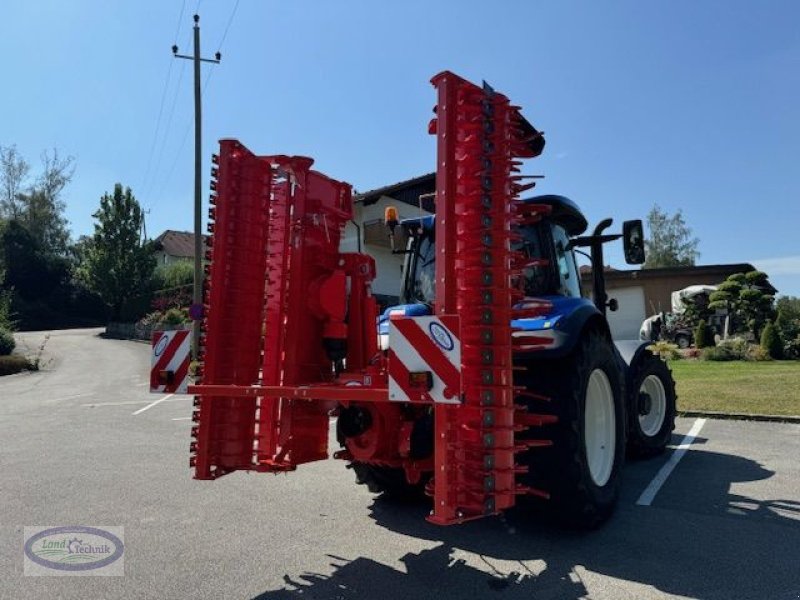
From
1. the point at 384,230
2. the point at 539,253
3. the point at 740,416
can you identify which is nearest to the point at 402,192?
the point at 384,230

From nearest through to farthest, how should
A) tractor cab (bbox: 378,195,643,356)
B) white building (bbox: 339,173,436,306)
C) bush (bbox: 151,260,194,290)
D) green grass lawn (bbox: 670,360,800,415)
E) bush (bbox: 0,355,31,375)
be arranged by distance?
tractor cab (bbox: 378,195,643,356) → white building (bbox: 339,173,436,306) → green grass lawn (bbox: 670,360,800,415) → bush (bbox: 0,355,31,375) → bush (bbox: 151,260,194,290)

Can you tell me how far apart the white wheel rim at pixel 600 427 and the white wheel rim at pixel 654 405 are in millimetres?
2269

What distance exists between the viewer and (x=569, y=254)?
512cm

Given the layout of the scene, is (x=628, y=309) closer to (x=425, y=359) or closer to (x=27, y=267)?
(x=425, y=359)

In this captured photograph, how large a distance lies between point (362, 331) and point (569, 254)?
198 centimetres

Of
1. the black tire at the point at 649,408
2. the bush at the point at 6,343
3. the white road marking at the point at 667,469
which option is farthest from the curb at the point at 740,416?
the bush at the point at 6,343

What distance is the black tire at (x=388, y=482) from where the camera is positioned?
15.8ft

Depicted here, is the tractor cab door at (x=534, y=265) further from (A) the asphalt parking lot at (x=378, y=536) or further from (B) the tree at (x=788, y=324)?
(B) the tree at (x=788, y=324)

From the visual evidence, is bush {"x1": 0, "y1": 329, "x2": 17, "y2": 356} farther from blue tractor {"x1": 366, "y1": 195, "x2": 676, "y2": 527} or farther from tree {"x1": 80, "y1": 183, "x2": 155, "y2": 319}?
blue tractor {"x1": 366, "y1": 195, "x2": 676, "y2": 527}

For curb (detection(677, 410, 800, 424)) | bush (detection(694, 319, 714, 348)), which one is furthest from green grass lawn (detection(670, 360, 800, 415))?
bush (detection(694, 319, 714, 348))

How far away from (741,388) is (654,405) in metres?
5.61

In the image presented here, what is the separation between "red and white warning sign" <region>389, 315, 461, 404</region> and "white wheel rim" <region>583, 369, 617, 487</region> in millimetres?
1791

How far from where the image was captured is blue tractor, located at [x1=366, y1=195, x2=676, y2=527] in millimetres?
3848

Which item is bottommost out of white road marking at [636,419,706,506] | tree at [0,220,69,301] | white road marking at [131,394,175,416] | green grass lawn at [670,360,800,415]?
white road marking at [131,394,175,416]
